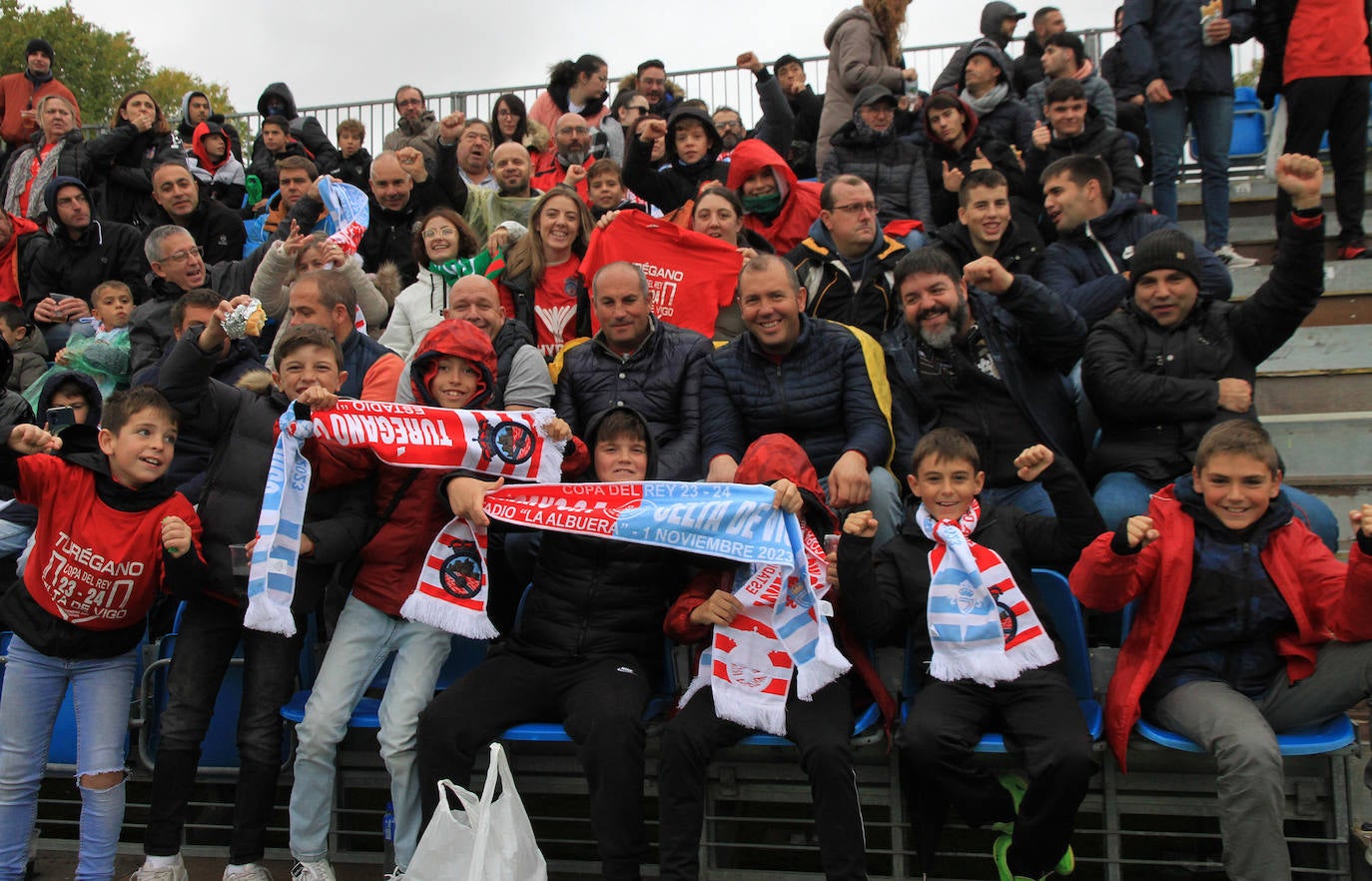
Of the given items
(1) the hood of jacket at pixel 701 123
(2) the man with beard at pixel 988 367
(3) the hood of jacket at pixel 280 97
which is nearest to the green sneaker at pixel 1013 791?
(2) the man with beard at pixel 988 367

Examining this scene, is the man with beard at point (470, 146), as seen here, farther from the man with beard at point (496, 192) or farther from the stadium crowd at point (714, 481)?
the stadium crowd at point (714, 481)

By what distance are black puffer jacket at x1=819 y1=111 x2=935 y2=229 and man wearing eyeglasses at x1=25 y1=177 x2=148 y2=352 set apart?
16.6ft

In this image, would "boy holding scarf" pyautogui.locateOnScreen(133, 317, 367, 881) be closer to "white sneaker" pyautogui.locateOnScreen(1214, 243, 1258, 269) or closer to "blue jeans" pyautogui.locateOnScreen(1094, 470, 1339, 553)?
"blue jeans" pyautogui.locateOnScreen(1094, 470, 1339, 553)

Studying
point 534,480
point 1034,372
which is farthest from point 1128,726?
point 534,480

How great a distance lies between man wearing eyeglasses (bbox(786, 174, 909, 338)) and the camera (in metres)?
5.62

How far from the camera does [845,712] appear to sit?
12.4ft

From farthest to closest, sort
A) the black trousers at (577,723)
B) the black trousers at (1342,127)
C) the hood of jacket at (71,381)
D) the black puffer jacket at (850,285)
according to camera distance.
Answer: the black trousers at (1342,127)
the black puffer jacket at (850,285)
the hood of jacket at (71,381)
the black trousers at (577,723)

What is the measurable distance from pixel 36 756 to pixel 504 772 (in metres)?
1.98

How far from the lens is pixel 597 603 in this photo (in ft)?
13.7

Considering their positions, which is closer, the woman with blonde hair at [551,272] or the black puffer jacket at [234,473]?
the black puffer jacket at [234,473]

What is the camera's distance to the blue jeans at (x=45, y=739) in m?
4.00

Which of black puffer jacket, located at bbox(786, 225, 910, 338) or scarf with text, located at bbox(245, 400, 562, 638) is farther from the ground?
black puffer jacket, located at bbox(786, 225, 910, 338)

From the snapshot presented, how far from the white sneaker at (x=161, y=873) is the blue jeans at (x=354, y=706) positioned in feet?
1.25

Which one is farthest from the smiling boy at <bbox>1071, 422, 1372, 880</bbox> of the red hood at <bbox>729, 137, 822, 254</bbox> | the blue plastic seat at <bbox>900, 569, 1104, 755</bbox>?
the red hood at <bbox>729, 137, 822, 254</bbox>
